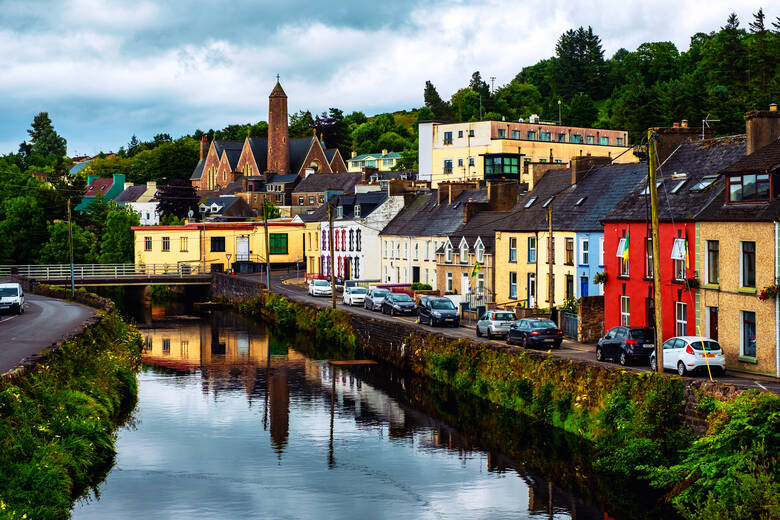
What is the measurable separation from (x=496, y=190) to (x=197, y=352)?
2479cm

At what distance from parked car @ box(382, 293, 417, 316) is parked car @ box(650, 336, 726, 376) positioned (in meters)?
30.7

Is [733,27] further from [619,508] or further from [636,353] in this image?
[619,508]

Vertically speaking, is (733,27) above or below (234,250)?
above

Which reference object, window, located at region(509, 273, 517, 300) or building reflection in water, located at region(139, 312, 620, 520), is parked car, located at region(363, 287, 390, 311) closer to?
building reflection in water, located at region(139, 312, 620, 520)

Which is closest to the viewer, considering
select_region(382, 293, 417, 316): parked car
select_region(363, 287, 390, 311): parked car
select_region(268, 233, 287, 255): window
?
select_region(382, 293, 417, 316): parked car

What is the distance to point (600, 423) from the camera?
34.1 m

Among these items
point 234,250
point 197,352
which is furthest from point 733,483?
point 234,250

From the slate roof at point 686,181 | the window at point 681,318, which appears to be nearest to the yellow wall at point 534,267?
the slate roof at point 686,181

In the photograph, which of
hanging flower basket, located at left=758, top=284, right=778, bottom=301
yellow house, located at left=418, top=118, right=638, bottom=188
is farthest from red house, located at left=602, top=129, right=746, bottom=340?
yellow house, located at left=418, top=118, right=638, bottom=188

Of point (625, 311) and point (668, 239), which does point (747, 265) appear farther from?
point (625, 311)

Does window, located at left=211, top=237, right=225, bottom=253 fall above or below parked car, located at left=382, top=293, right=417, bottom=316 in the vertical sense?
above

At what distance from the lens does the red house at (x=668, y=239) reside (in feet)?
140

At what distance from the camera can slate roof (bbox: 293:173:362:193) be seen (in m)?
158

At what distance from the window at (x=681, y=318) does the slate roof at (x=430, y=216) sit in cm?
3190
